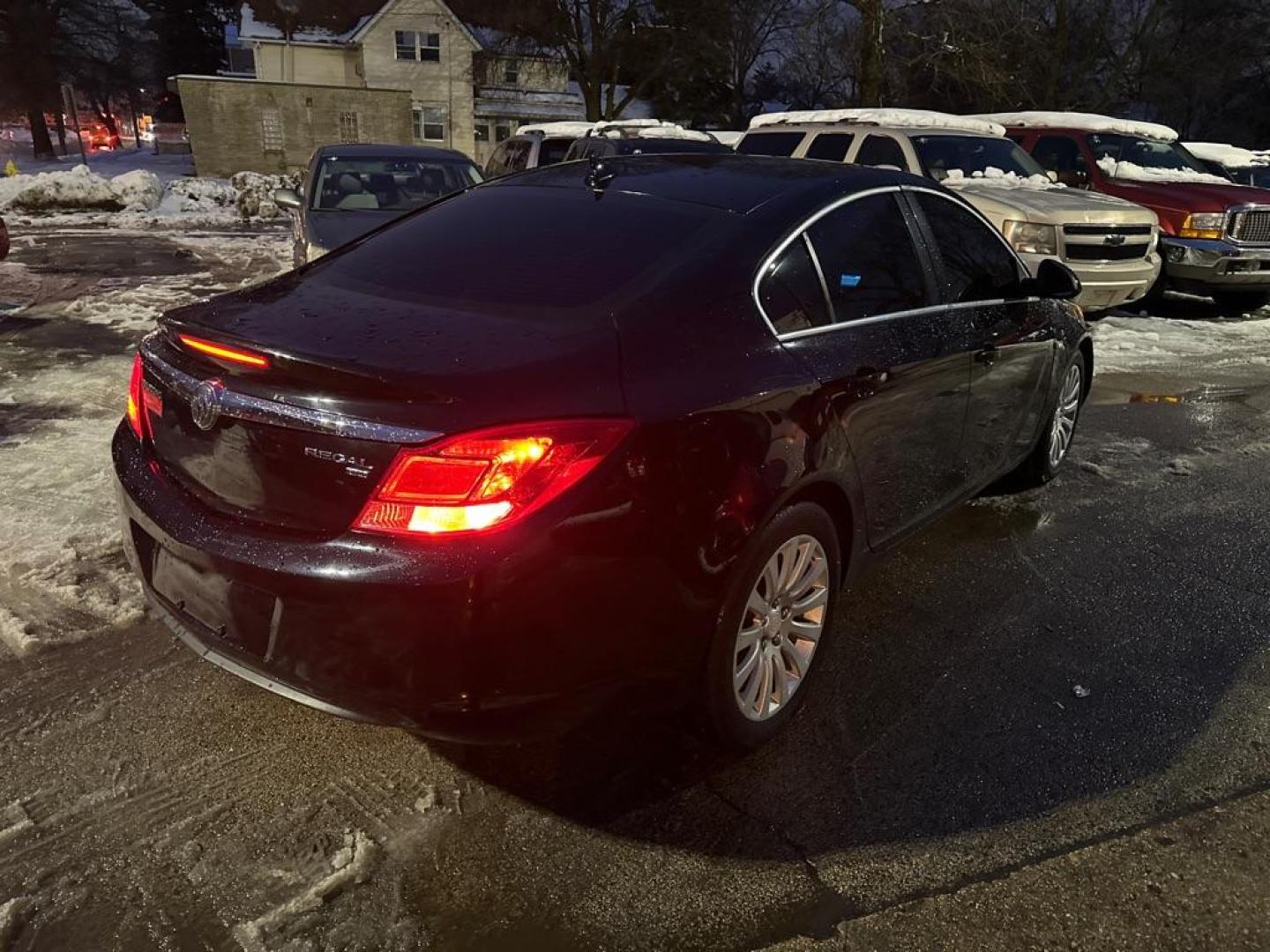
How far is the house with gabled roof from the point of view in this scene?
137 feet

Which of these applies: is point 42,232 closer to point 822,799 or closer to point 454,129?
point 822,799

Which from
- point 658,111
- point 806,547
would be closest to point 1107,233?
point 806,547

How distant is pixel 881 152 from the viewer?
33.3 feet

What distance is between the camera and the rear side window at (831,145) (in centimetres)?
1050

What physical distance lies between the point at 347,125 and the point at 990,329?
124 ft

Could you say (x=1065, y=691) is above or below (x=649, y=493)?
below

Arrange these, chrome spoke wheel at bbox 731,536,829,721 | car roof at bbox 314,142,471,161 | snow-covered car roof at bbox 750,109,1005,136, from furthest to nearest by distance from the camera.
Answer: snow-covered car roof at bbox 750,109,1005,136
car roof at bbox 314,142,471,161
chrome spoke wheel at bbox 731,536,829,721

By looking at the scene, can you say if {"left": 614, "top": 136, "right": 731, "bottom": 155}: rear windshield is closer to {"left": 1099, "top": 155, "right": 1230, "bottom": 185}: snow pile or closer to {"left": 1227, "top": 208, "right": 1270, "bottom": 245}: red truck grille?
{"left": 1099, "top": 155, "right": 1230, "bottom": 185}: snow pile

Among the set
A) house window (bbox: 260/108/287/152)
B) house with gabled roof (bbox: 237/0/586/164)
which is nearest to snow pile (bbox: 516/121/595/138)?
house window (bbox: 260/108/287/152)

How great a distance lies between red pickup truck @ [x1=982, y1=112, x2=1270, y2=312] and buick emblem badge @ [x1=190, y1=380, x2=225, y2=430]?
1121 cm

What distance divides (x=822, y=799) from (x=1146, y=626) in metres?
1.88

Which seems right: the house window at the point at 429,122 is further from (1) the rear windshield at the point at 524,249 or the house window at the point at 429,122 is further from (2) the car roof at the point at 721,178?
(1) the rear windshield at the point at 524,249

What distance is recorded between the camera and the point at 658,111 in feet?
156

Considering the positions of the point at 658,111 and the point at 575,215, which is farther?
the point at 658,111
